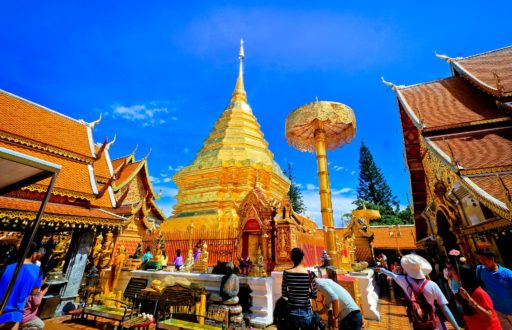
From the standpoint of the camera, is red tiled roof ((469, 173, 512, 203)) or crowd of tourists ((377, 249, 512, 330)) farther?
red tiled roof ((469, 173, 512, 203))

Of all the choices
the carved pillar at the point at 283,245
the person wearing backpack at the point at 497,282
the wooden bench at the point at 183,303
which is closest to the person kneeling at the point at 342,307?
the person wearing backpack at the point at 497,282

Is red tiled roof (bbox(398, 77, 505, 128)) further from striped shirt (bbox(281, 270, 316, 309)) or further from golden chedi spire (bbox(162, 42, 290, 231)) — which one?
striped shirt (bbox(281, 270, 316, 309))

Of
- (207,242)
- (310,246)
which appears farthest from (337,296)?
(207,242)

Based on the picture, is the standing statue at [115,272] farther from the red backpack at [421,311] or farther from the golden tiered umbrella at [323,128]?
the red backpack at [421,311]

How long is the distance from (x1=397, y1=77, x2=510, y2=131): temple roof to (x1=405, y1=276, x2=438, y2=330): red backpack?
18.9 feet

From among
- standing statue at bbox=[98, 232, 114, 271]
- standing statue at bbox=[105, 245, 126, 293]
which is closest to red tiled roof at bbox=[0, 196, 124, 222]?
standing statue at bbox=[105, 245, 126, 293]

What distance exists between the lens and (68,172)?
7309 mm

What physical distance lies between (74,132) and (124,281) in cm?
550

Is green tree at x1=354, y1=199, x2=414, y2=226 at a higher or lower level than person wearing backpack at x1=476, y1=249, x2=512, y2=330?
higher

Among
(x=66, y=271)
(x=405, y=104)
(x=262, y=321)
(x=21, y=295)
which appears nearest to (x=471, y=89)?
(x=405, y=104)

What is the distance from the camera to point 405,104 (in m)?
7.99

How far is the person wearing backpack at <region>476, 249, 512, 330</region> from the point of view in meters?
2.74

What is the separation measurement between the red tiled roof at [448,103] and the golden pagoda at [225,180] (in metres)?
5.50

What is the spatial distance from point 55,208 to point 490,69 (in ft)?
Answer: 45.3
